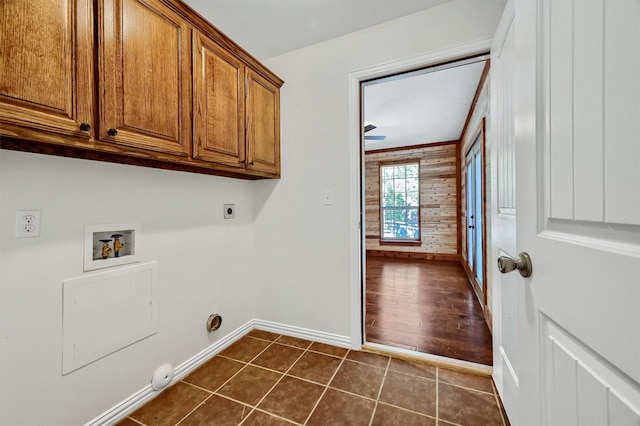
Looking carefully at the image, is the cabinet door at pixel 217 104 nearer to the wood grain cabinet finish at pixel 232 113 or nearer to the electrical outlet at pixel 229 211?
the wood grain cabinet finish at pixel 232 113

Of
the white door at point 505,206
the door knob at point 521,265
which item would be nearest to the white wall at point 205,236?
the white door at point 505,206

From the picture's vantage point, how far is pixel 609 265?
0.42 metres

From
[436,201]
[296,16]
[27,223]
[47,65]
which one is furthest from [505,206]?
[436,201]

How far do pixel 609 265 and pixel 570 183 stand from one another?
7.5 inches

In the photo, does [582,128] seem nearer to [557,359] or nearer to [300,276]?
[557,359]

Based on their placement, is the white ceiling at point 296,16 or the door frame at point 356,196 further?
the door frame at point 356,196

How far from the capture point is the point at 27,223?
41.5 inches

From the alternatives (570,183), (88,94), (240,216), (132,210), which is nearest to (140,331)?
(132,210)

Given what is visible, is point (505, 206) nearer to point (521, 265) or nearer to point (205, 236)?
point (521, 265)

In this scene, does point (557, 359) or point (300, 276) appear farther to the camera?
point (300, 276)

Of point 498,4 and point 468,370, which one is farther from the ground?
point 498,4

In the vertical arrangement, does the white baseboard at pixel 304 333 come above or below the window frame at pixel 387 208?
below

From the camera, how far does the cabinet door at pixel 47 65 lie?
0.83 meters

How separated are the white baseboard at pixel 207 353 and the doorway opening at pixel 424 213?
1.25ft
